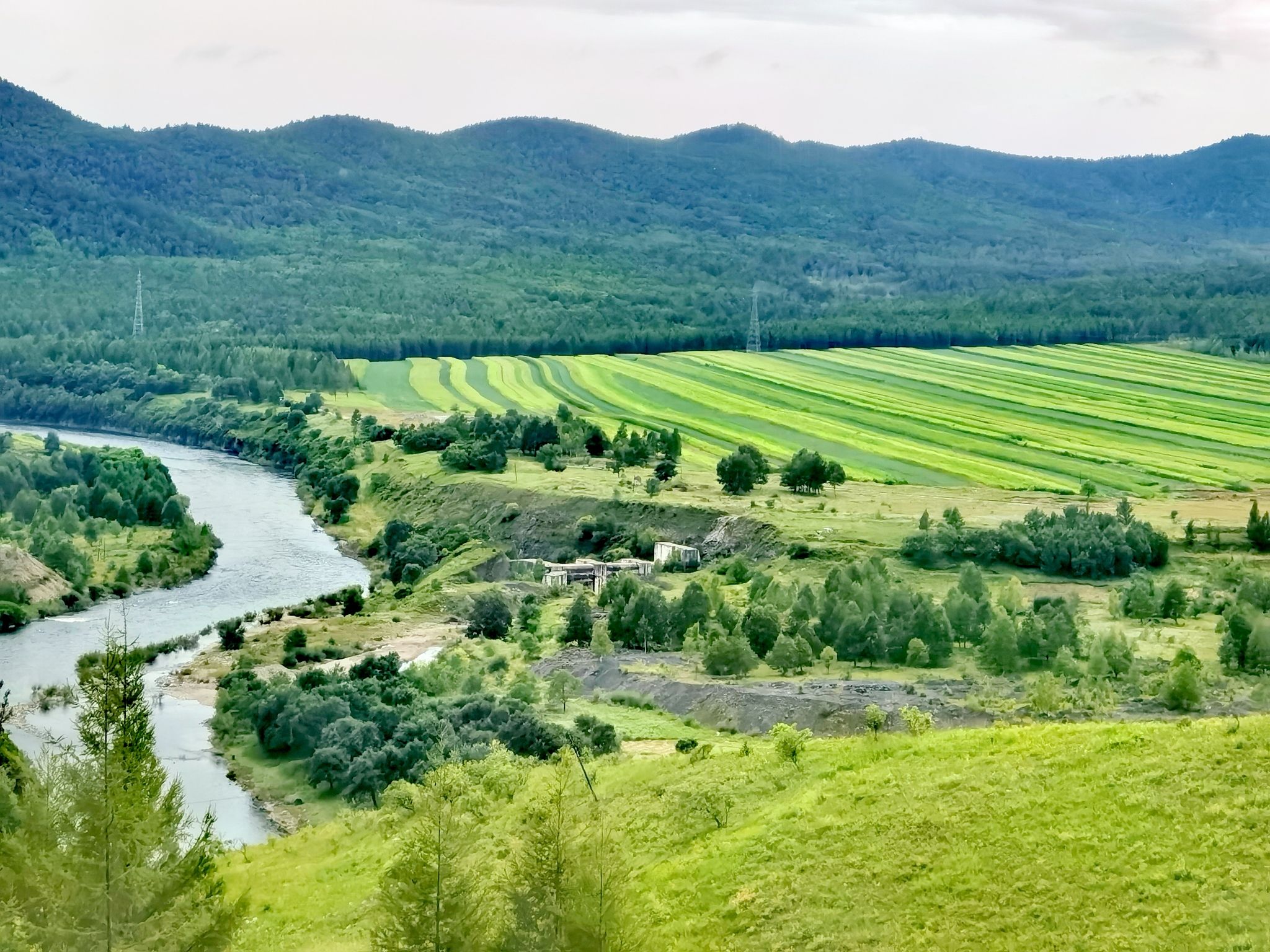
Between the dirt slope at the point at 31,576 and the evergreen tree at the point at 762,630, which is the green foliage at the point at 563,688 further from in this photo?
the dirt slope at the point at 31,576

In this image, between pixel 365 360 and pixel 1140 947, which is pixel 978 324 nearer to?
pixel 365 360

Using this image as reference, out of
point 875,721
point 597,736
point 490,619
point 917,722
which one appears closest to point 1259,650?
point 875,721

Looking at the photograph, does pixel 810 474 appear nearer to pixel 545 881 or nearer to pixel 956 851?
pixel 956 851

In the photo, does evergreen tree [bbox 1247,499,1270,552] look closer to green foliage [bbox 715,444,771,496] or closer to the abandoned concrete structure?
the abandoned concrete structure

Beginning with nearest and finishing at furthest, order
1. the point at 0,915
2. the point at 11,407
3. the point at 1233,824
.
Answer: the point at 0,915
the point at 1233,824
the point at 11,407

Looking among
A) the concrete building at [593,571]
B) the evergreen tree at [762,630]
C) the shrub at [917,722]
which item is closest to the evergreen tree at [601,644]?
the evergreen tree at [762,630]

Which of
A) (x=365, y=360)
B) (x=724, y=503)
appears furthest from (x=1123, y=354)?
(x=724, y=503)

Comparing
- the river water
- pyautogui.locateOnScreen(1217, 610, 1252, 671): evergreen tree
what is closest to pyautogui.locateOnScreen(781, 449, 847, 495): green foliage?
the river water
